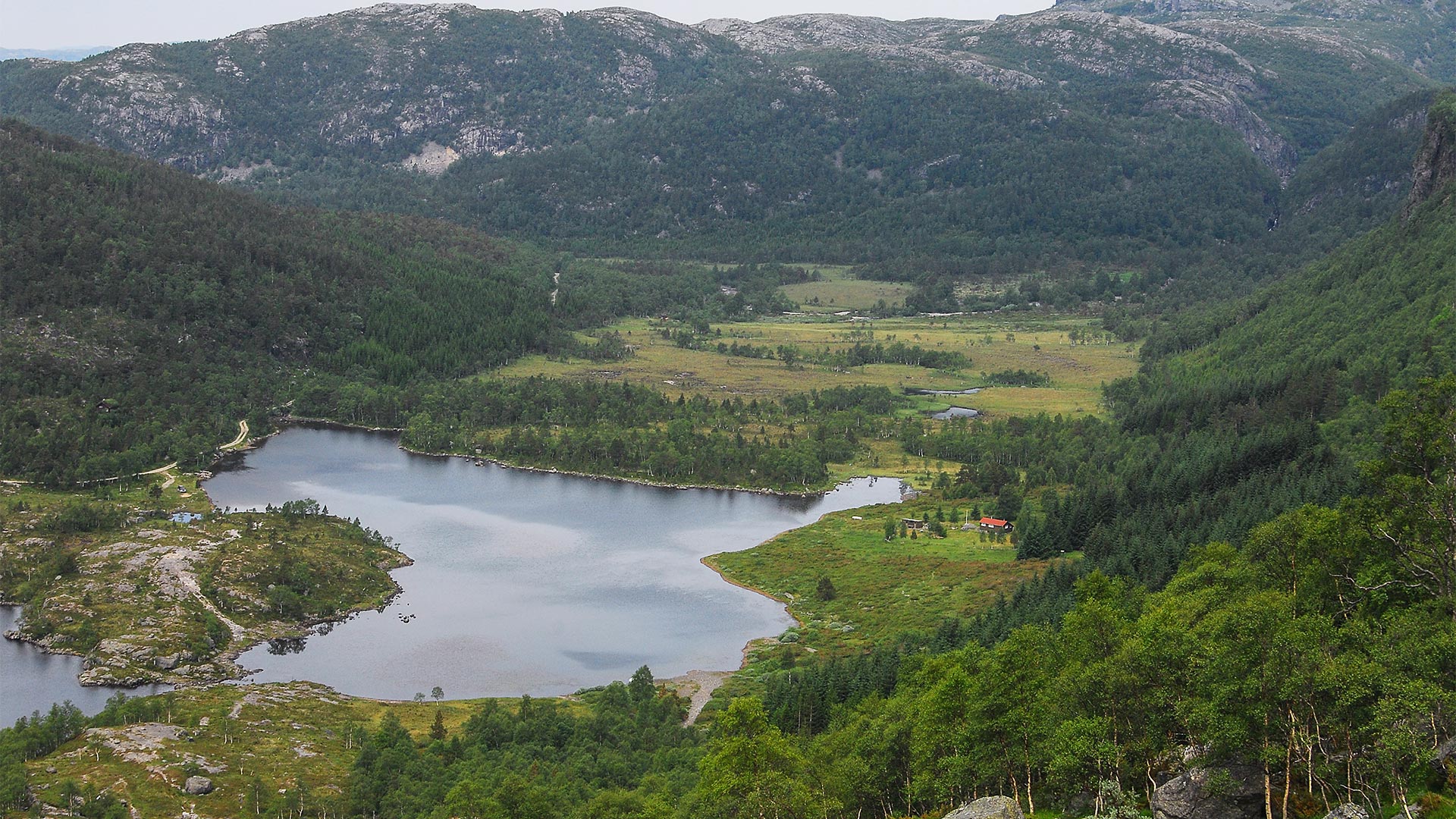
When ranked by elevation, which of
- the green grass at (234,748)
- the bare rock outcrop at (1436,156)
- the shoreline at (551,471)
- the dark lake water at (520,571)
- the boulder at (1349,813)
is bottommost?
the shoreline at (551,471)

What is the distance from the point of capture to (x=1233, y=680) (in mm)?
40281

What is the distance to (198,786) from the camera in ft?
245

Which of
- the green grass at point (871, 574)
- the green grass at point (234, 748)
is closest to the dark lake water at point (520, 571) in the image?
the green grass at point (871, 574)

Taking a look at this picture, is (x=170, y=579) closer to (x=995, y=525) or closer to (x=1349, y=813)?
(x=995, y=525)

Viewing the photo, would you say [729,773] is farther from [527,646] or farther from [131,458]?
[131,458]

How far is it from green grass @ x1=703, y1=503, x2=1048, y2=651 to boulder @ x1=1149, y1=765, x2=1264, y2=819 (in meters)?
57.2

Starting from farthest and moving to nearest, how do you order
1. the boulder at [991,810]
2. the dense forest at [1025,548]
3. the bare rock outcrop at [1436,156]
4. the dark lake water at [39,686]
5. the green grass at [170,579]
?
1. the bare rock outcrop at [1436,156]
2. the green grass at [170,579]
3. the dark lake water at [39,686]
4. the dense forest at [1025,548]
5. the boulder at [991,810]

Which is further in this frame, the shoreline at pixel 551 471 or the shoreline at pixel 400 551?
the shoreline at pixel 551 471

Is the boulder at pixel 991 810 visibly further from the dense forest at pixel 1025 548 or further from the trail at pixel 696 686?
the trail at pixel 696 686

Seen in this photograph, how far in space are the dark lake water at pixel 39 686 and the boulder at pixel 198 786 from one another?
17.0m

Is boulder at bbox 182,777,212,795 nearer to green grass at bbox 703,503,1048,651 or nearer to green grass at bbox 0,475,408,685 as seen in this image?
green grass at bbox 0,475,408,685

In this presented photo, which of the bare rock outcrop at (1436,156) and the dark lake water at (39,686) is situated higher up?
the bare rock outcrop at (1436,156)

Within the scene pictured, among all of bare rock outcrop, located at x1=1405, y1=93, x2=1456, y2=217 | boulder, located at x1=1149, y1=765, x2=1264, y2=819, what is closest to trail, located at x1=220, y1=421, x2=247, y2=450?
bare rock outcrop, located at x1=1405, y1=93, x2=1456, y2=217

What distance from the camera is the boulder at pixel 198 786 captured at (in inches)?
2926
